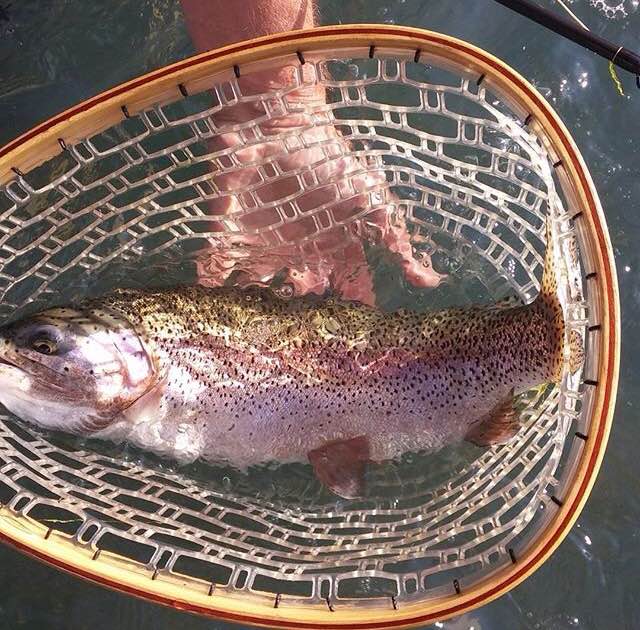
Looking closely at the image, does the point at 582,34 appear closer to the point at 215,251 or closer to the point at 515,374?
the point at 515,374

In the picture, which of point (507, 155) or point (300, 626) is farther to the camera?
point (507, 155)

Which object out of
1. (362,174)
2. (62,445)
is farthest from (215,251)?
(62,445)

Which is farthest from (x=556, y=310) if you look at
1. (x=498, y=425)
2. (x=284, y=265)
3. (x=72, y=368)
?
(x=72, y=368)

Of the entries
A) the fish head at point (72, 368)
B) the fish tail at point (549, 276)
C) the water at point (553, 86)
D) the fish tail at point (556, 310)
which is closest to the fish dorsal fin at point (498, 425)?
the fish tail at point (556, 310)

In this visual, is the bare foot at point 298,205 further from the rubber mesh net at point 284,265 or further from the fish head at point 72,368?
the fish head at point 72,368

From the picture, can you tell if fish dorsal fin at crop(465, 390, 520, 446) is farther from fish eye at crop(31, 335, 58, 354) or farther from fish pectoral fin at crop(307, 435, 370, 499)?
fish eye at crop(31, 335, 58, 354)

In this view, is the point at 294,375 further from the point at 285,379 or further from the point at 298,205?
the point at 298,205
